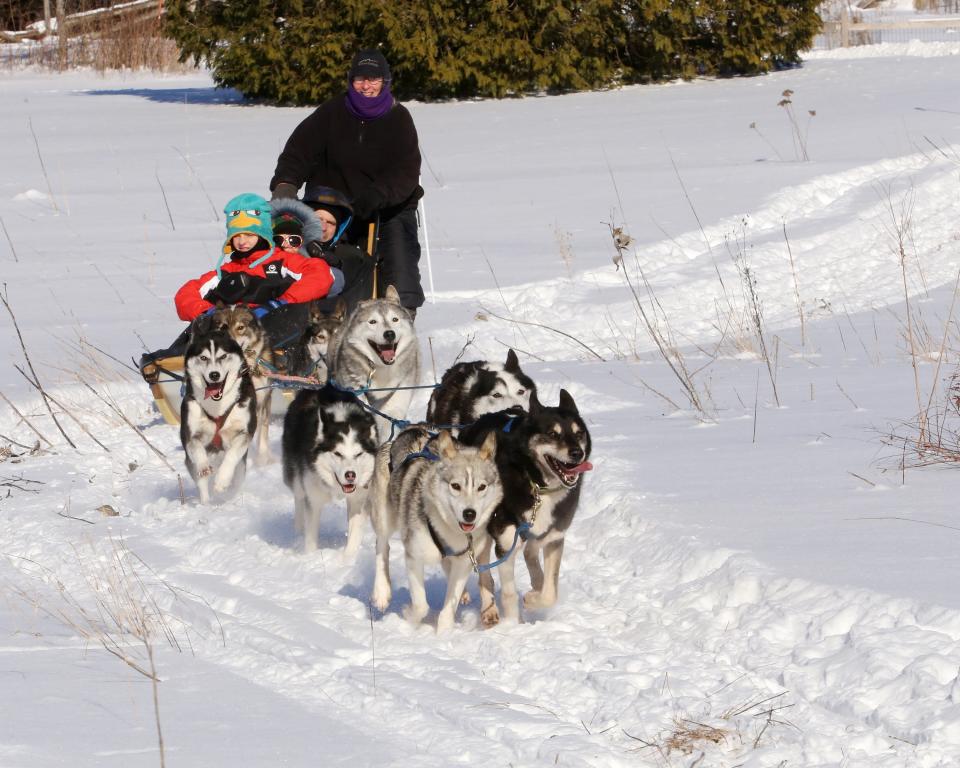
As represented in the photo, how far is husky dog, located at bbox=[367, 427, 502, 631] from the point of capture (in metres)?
4.56

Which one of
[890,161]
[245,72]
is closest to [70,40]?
[245,72]

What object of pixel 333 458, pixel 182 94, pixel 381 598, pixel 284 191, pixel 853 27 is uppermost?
pixel 853 27

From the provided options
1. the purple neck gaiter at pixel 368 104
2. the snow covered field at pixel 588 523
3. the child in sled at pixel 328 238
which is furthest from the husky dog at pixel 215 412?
the purple neck gaiter at pixel 368 104

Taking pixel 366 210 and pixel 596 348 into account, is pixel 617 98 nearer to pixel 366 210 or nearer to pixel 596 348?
pixel 596 348

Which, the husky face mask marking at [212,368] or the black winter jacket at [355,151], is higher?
the black winter jacket at [355,151]

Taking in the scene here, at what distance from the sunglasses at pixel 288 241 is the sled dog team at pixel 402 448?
510mm

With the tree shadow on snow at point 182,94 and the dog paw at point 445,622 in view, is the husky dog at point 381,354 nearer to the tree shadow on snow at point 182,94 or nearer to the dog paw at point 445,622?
the dog paw at point 445,622

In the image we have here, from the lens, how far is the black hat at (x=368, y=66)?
8148 mm

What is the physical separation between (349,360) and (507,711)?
3902 mm

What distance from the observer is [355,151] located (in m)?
8.37

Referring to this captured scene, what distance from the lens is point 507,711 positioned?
12.2 feet

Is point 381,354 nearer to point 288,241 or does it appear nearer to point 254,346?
point 254,346

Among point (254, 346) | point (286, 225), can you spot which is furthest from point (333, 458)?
point (286, 225)

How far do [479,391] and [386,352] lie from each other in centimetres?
127
